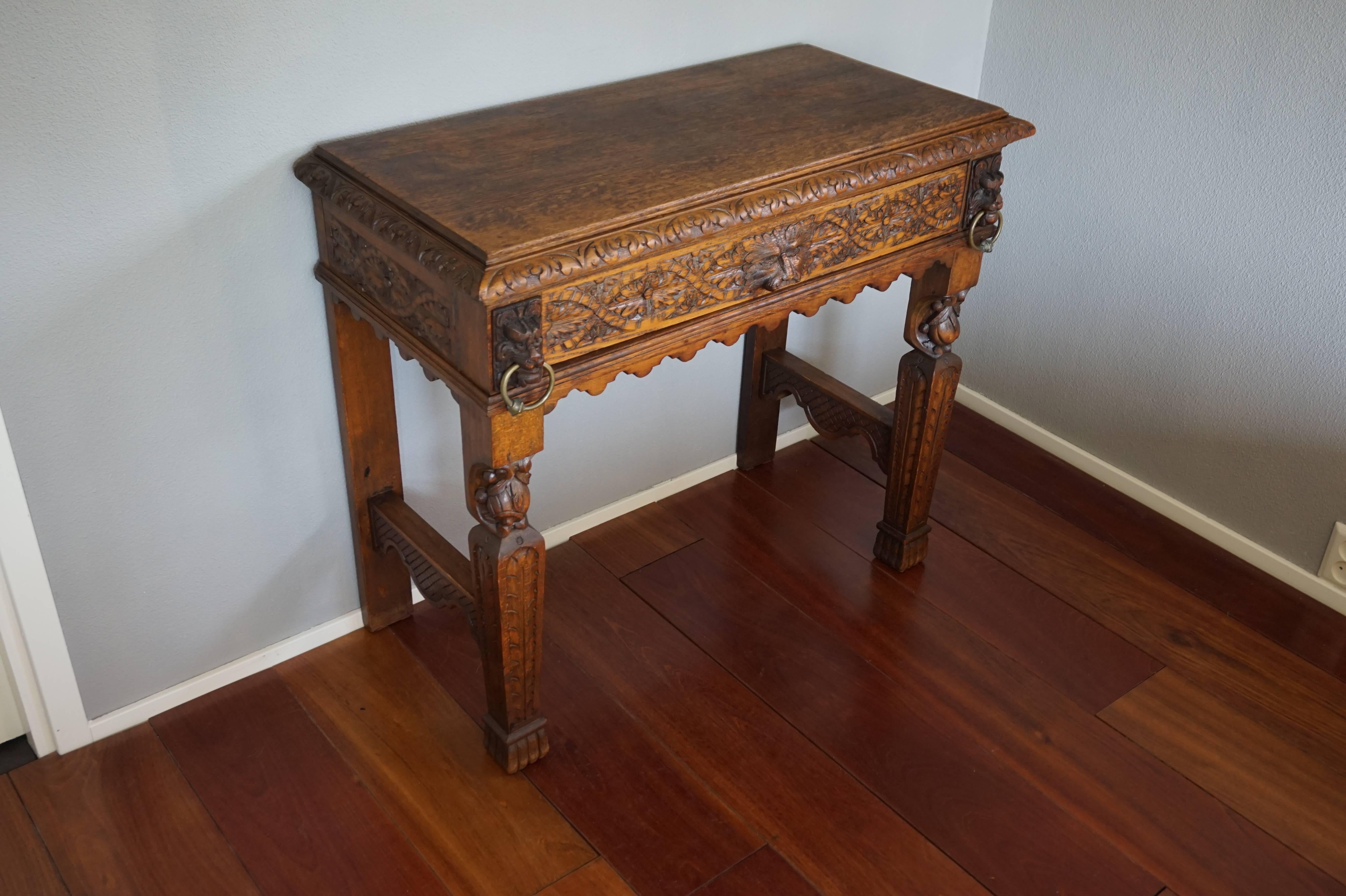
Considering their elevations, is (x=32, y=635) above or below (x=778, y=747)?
above

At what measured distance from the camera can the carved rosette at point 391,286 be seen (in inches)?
63.4

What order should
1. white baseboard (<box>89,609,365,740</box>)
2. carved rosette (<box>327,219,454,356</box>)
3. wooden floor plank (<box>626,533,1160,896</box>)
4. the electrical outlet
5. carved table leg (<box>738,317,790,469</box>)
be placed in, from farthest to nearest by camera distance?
1. carved table leg (<box>738,317,790,469</box>)
2. the electrical outlet
3. white baseboard (<box>89,609,365,740</box>)
4. wooden floor plank (<box>626,533,1160,896</box>)
5. carved rosette (<box>327,219,454,356</box>)

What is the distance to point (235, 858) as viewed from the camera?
1.81 metres

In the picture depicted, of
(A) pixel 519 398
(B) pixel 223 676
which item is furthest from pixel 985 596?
(B) pixel 223 676

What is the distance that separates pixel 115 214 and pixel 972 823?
1.56 m

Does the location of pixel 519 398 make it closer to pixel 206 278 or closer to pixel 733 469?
pixel 206 278

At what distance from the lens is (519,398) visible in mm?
1591

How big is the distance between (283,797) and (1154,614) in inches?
64.6

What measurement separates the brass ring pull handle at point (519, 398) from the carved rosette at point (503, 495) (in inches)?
3.4

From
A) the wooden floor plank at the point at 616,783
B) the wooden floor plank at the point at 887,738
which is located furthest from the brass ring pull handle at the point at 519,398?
the wooden floor plank at the point at 887,738

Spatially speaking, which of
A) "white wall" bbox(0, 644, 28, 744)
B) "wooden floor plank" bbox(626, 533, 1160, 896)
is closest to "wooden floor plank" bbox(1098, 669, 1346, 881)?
"wooden floor plank" bbox(626, 533, 1160, 896)

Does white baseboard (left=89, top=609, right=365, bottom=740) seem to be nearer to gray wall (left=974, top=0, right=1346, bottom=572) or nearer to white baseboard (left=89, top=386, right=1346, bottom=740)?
white baseboard (left=89, top=386, right=1346, bottom=740)

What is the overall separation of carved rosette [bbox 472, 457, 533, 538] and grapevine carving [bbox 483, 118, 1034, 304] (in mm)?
279

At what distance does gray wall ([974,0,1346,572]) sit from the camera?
2217 mm
